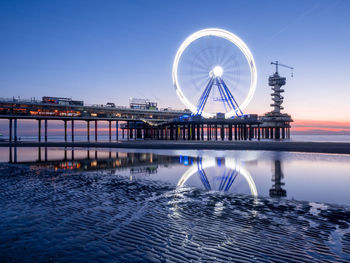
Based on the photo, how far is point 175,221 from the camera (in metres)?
5.51

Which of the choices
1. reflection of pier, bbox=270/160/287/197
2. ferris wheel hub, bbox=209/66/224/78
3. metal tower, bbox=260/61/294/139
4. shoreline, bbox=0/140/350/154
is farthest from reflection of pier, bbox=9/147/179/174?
metal tower, bbox=260/61/294/139

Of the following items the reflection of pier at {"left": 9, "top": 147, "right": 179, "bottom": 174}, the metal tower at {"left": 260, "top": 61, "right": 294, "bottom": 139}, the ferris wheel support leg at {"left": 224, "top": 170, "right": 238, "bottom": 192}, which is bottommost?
the reflection of pier at {"left": 9, "top": 147, "right": 179, "bottom": 174}

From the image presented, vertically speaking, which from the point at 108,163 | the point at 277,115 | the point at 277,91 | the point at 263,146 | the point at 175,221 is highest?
the point at 277,91

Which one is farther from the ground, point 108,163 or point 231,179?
point 231,179

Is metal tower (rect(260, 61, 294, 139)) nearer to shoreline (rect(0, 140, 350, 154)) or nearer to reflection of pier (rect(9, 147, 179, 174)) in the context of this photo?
shoreline (rect(0, 140, 350, 154))

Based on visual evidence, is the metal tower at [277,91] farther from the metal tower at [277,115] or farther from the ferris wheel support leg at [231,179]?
the ferris wheel support leg at [231,179]

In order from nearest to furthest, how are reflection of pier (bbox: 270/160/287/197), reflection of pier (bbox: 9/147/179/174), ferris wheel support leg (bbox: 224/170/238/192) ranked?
1. reflection of pier (bbox: 270/160/287/197)
2. ferris wheel support leg (bbox: 224/170/238/192)
3. reflection of pier (bbox: 9/147/179/174)

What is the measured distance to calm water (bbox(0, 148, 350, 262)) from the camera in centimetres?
397

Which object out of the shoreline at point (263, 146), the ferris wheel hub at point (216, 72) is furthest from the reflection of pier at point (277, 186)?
the ferris wheel hub at point (216, 72)

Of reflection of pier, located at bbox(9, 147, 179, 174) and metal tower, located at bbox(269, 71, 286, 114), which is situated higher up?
metal tower, located at bbox(269, 71, 286, 114)

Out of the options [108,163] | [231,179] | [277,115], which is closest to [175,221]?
[231,179]

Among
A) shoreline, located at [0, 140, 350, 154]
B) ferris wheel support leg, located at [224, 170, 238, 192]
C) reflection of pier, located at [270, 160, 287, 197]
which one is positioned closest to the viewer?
reflection of pier, located at [270, 160, 287, 197]

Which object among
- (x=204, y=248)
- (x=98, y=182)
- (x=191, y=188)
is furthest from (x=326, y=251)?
(x=98, y=182)

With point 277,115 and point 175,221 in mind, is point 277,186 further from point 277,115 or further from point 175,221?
point 277,115
